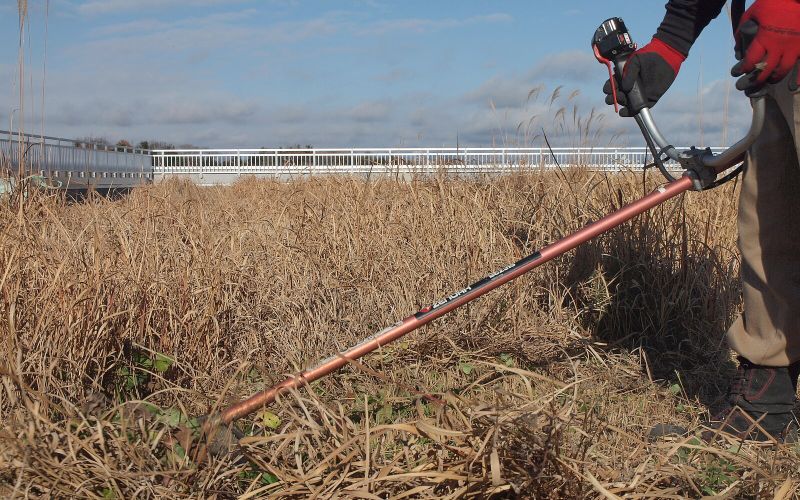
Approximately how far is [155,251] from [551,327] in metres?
1.88

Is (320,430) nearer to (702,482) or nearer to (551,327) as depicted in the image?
(702,482)

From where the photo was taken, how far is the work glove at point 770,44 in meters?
2.28

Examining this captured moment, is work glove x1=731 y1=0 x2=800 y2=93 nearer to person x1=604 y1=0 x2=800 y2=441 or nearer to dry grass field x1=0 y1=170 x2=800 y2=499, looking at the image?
person x1=604 y1=0 x2=800 y2=441

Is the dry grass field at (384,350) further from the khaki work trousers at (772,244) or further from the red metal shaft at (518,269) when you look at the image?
the khaki work trousers at (772,244)

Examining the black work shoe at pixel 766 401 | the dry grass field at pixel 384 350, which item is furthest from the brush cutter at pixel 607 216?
the black work shoe at pixel 766 401

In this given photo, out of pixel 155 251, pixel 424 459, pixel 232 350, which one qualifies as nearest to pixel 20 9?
pixel 155 251

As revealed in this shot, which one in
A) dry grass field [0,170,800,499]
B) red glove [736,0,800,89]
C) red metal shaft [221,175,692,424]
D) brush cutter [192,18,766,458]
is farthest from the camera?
red metal shaft [221,175,692,424]

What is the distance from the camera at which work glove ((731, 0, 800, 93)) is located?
2.28 meters

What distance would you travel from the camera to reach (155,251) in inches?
137

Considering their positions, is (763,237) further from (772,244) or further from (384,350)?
(384,350)

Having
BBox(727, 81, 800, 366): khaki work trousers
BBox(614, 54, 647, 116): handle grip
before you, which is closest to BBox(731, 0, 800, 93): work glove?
BBox(727, 81, 800, 366): khaki work trousers

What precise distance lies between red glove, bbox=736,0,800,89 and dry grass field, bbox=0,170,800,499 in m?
1.10

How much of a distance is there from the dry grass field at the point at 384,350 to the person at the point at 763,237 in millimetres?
287

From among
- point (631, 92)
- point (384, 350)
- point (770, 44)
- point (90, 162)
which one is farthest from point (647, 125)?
point (90, 162)
